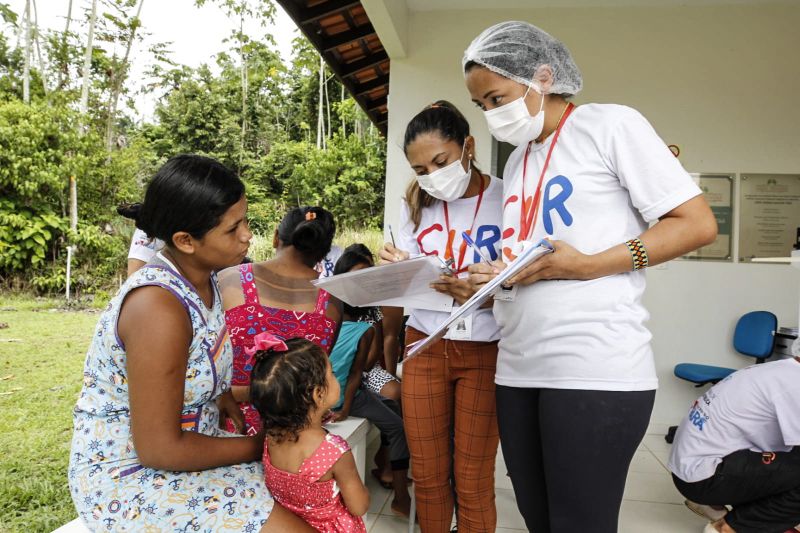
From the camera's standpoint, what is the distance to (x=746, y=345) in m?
3.67

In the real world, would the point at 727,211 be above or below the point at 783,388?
above

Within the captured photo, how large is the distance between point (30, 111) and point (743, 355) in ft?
28.8

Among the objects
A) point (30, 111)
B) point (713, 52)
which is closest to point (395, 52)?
point (713, 52)

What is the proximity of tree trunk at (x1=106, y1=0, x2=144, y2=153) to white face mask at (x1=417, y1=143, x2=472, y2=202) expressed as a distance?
10.5 meters

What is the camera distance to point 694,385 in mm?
3865

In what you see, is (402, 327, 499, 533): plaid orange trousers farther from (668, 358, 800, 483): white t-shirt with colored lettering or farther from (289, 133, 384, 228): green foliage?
(289, 133, 384, 228): green foliage

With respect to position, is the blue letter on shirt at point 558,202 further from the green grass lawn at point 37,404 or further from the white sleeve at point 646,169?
the green grass lawn at point 37,404

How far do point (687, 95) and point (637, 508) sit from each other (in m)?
2.77

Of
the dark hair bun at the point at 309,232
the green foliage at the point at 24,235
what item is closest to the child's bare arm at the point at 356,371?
the dark hair bun at the point at 309,232

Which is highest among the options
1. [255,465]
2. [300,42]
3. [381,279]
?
[300,42]

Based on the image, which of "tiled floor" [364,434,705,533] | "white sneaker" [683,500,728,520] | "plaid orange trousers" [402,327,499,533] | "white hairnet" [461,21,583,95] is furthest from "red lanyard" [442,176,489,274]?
"white sneaker" [683,500,728,520]

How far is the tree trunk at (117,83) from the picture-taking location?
10539 mm

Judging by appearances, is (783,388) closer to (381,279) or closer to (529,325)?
(529,325)

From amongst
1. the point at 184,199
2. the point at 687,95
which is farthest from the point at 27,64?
the point at 184,199
